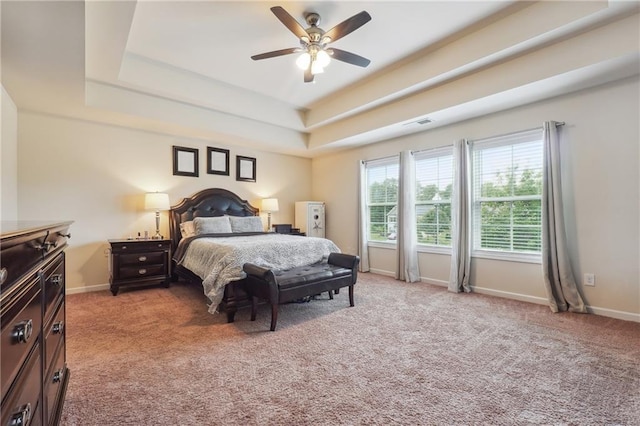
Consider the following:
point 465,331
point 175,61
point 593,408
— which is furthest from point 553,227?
point 175,61

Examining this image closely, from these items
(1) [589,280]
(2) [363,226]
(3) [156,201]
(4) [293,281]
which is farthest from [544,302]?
(3) [156,201]

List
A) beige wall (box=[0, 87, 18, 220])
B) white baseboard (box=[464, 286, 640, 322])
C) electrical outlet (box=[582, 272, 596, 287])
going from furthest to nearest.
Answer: electrical outlet (box=[582, 272, 596, 287]) → beige wall (box=[0, 87, 18, 220]) → white baseboard (box=[464, 286, 640, 322])

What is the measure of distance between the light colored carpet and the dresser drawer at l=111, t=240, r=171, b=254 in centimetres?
92

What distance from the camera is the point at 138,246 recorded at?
4355 mm

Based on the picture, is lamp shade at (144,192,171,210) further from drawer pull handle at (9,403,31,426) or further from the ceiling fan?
drawer pull handle at (9,403,31,426)

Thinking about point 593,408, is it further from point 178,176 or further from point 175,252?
point 178,176

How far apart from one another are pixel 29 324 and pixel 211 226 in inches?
151

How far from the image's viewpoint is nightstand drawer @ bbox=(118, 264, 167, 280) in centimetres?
421

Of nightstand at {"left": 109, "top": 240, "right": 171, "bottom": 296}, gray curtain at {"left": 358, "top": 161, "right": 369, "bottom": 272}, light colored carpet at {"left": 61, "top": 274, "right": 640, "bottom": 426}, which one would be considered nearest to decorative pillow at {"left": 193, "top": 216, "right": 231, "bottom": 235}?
nightstand at {"left": 109, "top": 240, "right": 171, "bottom": 296}

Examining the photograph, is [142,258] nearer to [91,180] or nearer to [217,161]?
[91,180]

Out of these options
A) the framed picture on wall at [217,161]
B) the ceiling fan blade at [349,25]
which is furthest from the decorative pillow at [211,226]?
the ceiling fan blade at [349,25]

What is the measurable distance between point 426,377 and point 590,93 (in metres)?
3.71

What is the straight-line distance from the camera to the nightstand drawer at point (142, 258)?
13.9ft

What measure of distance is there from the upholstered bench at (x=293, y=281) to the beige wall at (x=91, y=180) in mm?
2804
